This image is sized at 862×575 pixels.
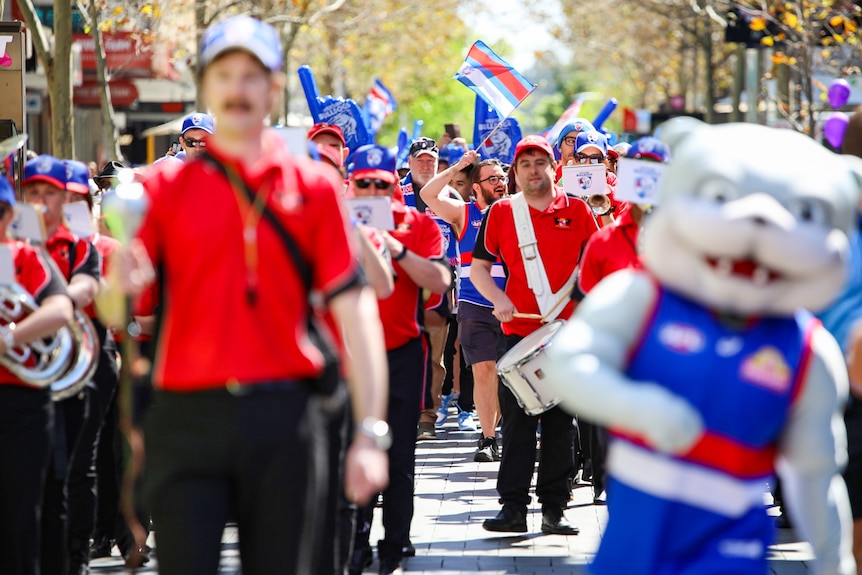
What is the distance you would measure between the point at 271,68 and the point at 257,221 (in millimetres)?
454

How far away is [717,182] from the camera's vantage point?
174 inches

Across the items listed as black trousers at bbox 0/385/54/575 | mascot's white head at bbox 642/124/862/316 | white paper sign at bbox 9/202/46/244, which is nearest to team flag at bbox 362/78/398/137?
white paper sign at bbox 9/202/46/244

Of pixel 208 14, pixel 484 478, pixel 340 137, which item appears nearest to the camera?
pixel 340 137

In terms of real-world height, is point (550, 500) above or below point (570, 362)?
below

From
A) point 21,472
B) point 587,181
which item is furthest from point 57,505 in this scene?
point 587,181

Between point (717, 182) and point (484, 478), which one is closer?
point (717, 182)

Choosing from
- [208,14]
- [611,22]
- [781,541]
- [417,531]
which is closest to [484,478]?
[417,531]

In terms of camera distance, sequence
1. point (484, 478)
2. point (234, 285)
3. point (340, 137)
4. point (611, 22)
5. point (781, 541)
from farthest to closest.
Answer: point (611, 22)
point (484, 478)
point (340, 137)
point (781, 541)
point (234, 285)

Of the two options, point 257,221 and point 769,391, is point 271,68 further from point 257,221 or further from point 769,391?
point 769,391

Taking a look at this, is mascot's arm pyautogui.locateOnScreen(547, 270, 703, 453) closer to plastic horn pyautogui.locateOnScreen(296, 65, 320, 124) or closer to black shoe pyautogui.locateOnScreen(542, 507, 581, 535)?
black shoe pyautogui.locateOnScreen(542, 507, 581, 535)

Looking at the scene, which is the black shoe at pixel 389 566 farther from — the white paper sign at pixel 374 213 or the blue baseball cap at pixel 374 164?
the blue baseball cap at pixel 374 164

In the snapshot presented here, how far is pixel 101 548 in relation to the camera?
8156 millimetres

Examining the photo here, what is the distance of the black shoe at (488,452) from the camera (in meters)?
11.5

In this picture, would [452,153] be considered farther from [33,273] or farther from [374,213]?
[33,273]
